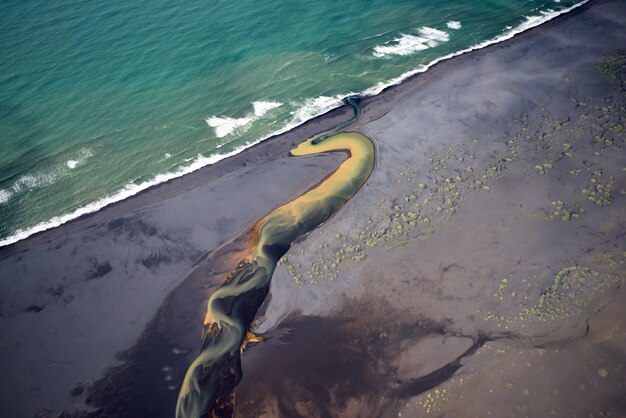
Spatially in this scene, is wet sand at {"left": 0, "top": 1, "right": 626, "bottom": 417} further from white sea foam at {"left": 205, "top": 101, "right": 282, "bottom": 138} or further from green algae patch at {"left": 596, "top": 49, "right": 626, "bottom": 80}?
white sea foam at {"left": 205, "top": 101, "right": 282, "bottom": 138}

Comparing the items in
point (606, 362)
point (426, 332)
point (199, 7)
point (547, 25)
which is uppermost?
point (199, 7)

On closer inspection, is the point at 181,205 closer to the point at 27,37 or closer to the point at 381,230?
the point at 381,230

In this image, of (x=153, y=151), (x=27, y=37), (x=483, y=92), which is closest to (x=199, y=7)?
(x=27, y=37)

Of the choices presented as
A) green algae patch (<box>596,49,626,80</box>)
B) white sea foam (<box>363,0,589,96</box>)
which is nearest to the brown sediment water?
white sea foam (<box>363,0,589,96</box>)

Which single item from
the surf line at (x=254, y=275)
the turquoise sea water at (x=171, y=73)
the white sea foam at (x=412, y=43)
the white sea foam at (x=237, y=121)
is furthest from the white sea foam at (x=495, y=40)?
the white sea foam at (x=237, y=121)

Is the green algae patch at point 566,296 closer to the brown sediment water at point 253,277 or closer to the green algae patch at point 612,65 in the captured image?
the brown sediment water at point 253,277

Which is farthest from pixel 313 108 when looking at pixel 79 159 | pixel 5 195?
pixel 5 195
